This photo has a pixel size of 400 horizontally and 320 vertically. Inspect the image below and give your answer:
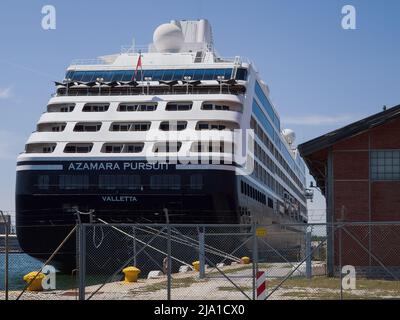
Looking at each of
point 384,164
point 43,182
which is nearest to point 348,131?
point 384,164

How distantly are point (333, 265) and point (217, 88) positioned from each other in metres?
19.4

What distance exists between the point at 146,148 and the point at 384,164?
14.0 metres

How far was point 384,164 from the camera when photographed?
23750mm

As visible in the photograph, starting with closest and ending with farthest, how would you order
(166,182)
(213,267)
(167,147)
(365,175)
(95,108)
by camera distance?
(365,175) < (213,267) < (166,182) < (167,147) < (95,108)

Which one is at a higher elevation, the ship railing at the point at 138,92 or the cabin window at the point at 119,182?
the ship railing at the point at 138,92

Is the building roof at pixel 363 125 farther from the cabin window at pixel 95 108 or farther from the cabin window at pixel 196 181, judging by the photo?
the cabin window at pixel 95 108

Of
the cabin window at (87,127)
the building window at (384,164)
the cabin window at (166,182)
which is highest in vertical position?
the cabin window at (87,127)

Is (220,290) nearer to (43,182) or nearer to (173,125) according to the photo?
(43,182)

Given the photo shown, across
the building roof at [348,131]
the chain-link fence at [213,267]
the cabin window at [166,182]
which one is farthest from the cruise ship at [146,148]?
the building roof at [348,131]

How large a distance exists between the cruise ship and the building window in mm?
10821

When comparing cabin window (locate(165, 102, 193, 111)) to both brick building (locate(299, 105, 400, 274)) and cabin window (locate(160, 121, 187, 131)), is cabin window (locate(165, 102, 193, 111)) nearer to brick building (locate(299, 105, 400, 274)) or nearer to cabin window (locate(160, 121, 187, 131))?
cabin window (locate(160, 121, 187, 131))

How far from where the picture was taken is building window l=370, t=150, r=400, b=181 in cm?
2366

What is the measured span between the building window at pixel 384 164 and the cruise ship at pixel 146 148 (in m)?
10.8

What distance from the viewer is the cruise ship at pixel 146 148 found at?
33.1 m
